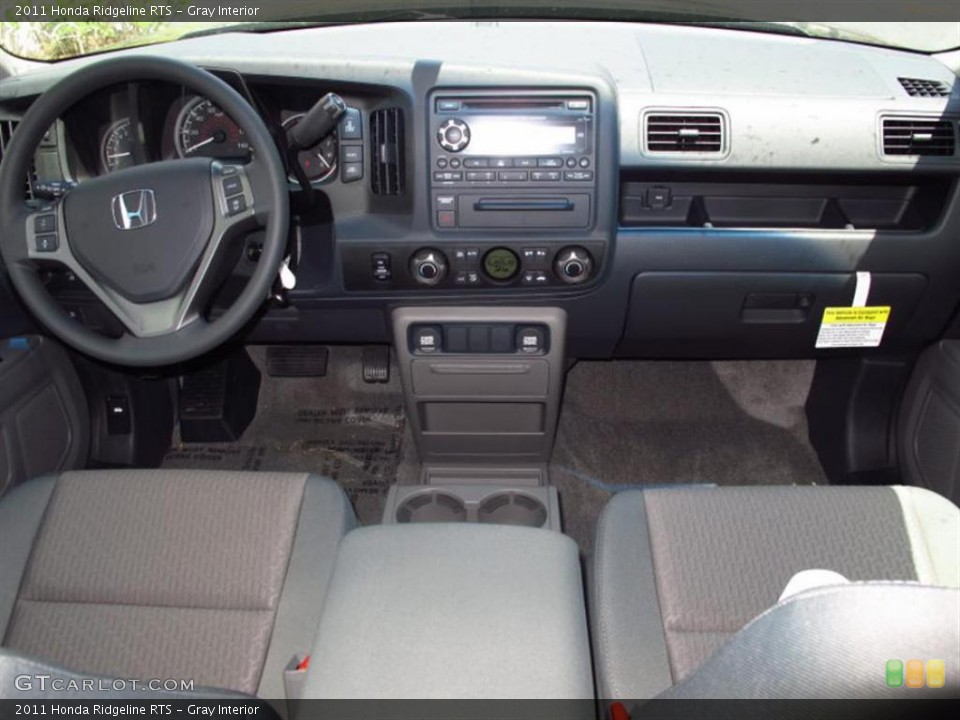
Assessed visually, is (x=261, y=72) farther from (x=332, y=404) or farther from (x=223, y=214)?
(x=332, y=404)

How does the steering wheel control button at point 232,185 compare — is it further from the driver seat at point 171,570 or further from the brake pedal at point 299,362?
the brake pedal at point 299,362

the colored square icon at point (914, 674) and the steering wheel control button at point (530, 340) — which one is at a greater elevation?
the colored square icon at point (914, 674)

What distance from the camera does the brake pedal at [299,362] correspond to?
9.09 ft

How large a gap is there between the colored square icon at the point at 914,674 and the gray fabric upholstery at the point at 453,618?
466 mm

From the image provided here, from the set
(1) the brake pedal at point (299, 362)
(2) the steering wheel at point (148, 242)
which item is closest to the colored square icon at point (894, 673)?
(2) the steering wheel at point (148, 242)

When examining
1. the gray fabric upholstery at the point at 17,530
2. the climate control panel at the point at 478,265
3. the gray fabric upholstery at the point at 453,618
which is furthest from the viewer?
the climate control panel at the point at 478,265

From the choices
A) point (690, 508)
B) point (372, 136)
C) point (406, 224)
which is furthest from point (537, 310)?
point (690, 508)

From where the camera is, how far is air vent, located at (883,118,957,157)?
183 centimetres

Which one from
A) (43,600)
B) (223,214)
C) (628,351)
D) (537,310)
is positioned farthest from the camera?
(628,351)

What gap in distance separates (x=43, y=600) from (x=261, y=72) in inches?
44.5

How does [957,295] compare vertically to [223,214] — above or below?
below

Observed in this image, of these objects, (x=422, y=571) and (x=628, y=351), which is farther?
(x=628, y=351)

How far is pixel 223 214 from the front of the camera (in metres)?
1.55

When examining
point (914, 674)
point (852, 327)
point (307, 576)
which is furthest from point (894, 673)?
point (852, 327)
